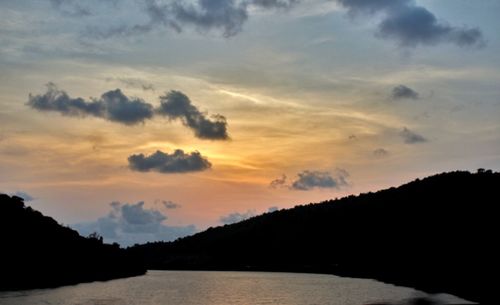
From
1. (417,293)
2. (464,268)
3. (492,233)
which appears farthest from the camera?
(492,233)

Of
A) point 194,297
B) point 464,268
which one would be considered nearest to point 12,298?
point 194,297

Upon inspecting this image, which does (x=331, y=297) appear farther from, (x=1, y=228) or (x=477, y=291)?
(x=1, y=228)

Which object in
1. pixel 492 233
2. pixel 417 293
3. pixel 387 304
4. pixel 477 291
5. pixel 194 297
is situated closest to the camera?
pixel 387 304

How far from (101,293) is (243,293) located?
118 feet

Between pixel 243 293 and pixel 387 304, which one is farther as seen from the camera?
pixel 243 293

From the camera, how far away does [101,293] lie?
6590 inches

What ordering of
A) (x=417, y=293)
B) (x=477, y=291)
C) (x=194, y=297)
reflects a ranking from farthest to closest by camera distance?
(x=194, y=297) < (x=417, y=293) < (x=477, y=291)

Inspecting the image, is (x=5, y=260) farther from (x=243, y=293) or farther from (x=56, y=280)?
(x=243, y=293)

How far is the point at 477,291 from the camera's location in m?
132

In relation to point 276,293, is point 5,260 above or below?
above

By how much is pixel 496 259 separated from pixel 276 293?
55.6 metres

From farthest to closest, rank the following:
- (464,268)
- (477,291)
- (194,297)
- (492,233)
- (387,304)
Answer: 1. (492,233)
2. (464,268)
3. (194,297)
4. (477,291)
5. (387,304)

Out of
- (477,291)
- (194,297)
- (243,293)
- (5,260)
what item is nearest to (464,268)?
(477,291)

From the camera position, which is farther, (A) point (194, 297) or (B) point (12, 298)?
(A) point (194, 297)
